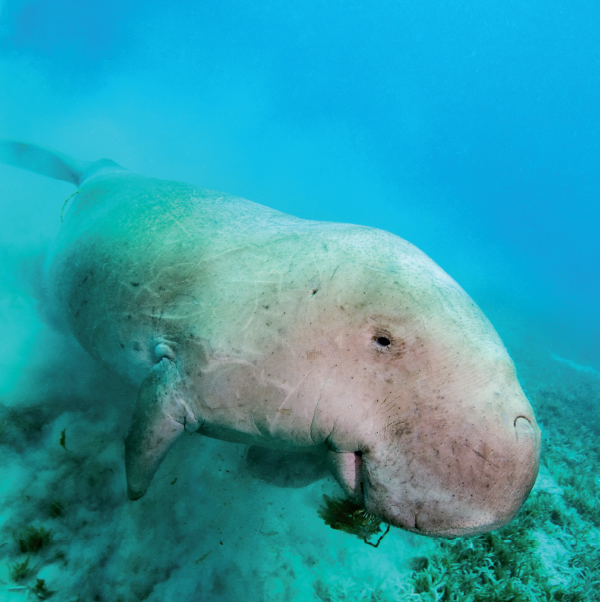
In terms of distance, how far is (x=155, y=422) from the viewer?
1.96 meters

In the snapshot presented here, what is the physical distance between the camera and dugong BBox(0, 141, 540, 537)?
1267mm

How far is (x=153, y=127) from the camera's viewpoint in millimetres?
37312

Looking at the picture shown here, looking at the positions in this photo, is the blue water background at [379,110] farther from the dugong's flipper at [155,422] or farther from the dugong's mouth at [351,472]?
the dugong's mouth at [351,472]

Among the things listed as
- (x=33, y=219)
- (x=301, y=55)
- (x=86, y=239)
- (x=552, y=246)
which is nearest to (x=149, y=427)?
(x=86, y=239)

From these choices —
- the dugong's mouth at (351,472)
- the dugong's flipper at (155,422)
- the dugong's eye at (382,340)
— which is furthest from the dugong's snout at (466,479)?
the dugong's flipper at (155,422)

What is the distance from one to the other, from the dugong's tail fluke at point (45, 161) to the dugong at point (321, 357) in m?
3.49

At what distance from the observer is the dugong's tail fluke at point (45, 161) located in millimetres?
5289

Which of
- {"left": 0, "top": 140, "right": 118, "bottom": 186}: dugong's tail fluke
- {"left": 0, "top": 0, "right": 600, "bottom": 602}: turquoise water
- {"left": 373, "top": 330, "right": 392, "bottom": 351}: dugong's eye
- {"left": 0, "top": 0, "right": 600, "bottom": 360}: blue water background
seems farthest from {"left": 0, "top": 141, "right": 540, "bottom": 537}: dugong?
{"left": 0, "top": 0, "right": 600, "bottom": 360}: blue water background

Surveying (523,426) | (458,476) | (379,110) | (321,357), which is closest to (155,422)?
(321,357)

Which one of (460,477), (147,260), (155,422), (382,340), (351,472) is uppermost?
(147,260)

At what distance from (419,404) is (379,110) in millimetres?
118373

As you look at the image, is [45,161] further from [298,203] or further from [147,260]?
[298,203]

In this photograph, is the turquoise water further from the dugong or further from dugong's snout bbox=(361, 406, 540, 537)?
dugong's snout bbox=(361, 406, 540, 537)

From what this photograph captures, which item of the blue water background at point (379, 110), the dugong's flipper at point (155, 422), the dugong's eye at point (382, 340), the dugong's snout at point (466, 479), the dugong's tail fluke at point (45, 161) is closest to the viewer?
the dugong's snout at point (466, 479)
